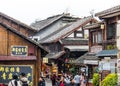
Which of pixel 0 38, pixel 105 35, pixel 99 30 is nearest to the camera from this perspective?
pixel 0 38

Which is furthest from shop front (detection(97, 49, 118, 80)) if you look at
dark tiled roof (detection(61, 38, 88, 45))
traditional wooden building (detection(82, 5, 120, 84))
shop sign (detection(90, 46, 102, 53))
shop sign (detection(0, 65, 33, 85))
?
dark tiled roof (detection(61, 38, 88, 45))

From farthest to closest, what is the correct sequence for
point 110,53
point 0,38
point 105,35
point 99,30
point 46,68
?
point 46,68 → point 99,30 → point 105,35 → point 110,53 → point 0,38

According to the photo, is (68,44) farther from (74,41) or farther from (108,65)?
(108,65)

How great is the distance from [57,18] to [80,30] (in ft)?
26.0

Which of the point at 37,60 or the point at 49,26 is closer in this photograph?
the point at 37,60

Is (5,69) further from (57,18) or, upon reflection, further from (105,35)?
(57,18)

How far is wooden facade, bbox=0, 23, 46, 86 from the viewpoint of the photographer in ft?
76.4

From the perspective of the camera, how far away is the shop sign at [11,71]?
23.3m

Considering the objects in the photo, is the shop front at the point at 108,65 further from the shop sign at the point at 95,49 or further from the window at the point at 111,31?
the shop sign at the point at 95,49

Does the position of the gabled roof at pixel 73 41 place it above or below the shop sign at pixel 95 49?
above

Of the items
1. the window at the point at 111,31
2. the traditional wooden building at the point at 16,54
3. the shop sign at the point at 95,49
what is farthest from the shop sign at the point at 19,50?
the shop sign at the point at 95,49

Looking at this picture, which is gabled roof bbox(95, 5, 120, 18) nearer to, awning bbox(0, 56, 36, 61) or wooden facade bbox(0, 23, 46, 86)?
wooden facade bbox(0, 23, 46, 86)

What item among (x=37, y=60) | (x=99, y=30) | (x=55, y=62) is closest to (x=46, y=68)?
(x=55, y=62)

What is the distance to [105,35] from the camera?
32.3m
